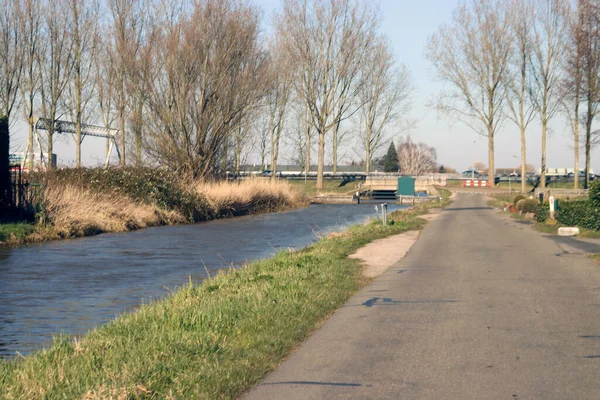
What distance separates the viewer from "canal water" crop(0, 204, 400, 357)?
11117 millimetres

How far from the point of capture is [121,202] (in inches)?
1209

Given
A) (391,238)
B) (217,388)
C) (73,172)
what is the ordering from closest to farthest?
(217,388)
(391,238)
(73,172)

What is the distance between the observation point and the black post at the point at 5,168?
2478 cm

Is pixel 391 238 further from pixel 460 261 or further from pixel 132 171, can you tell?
pixel 132 171

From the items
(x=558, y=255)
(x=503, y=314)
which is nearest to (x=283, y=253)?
(x=558, y=255)

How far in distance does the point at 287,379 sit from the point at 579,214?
19.6 meters

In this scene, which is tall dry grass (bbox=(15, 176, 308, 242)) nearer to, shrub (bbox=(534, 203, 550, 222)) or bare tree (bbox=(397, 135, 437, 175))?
shrub (bbox=(534, 203, 550, 222))

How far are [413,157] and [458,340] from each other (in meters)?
130

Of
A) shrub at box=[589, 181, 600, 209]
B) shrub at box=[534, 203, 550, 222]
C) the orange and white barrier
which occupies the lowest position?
shrub at box=[534, 203, 550, 222]

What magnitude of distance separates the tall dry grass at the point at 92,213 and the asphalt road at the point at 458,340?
15.3 meters

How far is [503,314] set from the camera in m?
9.34

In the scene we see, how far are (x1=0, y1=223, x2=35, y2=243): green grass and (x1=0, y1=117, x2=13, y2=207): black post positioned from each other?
189cm

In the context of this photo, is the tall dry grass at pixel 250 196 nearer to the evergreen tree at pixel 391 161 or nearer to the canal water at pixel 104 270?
the canal water at pixel 104 270

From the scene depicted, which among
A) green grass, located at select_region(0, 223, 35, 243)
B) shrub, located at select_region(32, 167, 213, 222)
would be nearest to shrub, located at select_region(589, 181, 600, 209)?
green grass, located at select_region(0, 223, 35, 243)
